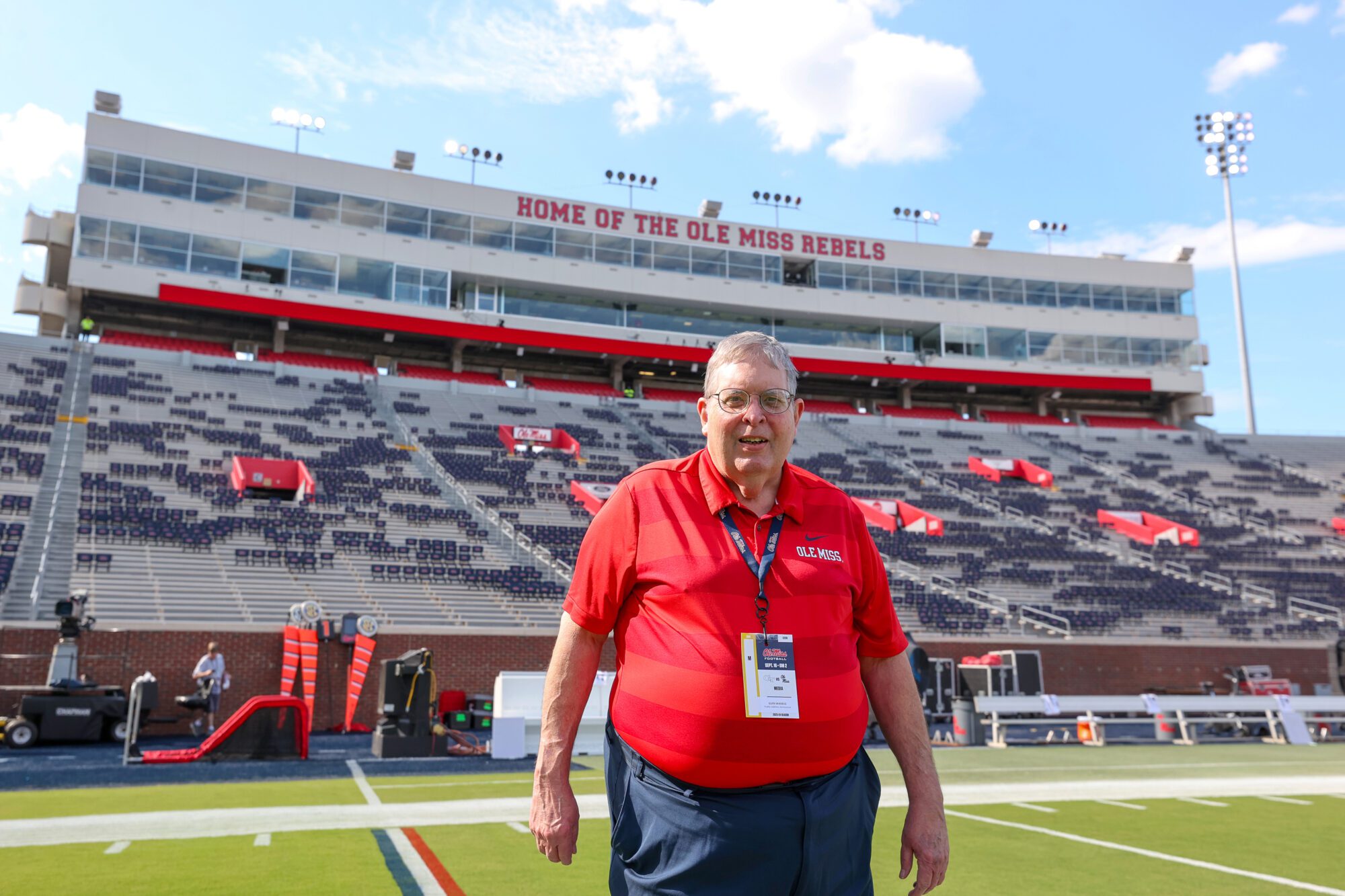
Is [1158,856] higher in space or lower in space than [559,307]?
lower

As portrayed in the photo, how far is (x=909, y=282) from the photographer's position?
4538cm

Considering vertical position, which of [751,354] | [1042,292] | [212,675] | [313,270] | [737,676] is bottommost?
[212,675]

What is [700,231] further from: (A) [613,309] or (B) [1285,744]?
(B) [1285,744]

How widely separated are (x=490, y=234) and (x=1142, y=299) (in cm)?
3285

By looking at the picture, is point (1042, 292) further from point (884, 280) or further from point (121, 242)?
point (121, 242)

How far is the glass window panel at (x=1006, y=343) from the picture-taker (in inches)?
1779

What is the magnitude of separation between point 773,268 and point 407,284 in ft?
55.5

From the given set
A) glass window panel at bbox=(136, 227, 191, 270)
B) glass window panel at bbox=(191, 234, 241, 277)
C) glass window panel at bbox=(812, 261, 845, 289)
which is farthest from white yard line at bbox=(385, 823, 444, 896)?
glass window panel at bbox=(812, 261, 845, 289)

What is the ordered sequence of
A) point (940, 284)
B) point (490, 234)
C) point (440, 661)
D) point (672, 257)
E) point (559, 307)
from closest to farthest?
point (440, 661), point (490, 234), point (559, 307), point (672, 257), point (940, 284)

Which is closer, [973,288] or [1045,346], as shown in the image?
[1045,346]

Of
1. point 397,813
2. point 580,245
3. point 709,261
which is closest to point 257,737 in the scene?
point 397,813

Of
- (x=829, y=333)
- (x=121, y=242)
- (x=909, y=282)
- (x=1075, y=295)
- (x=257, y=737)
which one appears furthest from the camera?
(x=1075, y=295)

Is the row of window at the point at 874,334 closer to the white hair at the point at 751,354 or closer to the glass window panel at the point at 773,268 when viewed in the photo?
the glass window panel at the point at 773,268

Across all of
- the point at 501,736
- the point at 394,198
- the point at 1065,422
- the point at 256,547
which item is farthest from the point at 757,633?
the point at 1065,422
